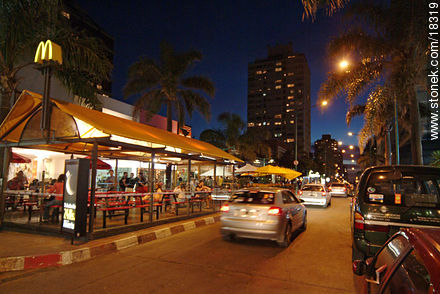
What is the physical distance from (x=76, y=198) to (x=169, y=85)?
12.8 m

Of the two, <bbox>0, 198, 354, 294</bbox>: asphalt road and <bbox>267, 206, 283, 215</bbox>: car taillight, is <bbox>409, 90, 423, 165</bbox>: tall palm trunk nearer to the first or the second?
<bbox>0, 198, 354, 294</bbox>: asphalt road

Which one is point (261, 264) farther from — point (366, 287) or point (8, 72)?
point (8, 72)

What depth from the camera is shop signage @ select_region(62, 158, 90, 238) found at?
7.77 meters

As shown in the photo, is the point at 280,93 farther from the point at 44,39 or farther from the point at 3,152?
the point at 3,152

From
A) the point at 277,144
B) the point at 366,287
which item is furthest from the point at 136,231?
the point at 277,144

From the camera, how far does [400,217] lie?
5.38 m

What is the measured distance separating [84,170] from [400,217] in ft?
24.0

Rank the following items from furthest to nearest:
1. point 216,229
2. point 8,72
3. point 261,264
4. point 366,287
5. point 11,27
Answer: point 216,229 → point 8,72 → point 11,27 → point 261,264 → point 366,287

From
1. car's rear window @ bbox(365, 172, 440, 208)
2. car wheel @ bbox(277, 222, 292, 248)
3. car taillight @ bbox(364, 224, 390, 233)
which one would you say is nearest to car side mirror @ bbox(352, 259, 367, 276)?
car taillight @ bbox(364, 224, 390, 233)

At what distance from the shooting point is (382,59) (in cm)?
1308

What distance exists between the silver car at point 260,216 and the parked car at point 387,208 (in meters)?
2.30

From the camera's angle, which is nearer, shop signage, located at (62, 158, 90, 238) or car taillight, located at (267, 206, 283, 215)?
shop signage, located at (62, 158, 90, 238)

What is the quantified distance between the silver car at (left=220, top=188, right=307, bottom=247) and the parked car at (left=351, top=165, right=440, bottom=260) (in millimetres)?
2301

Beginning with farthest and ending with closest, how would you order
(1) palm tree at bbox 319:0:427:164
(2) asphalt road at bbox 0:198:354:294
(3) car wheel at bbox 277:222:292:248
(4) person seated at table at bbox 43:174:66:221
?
(1) palm tree at bbox 319:0:427:164 < (4) person seated at table at bbox 43:174:66:221 < (3) car wheel at bbox 277:222:292:248 < (2) asphalt road at bbox 0:198:354:294
